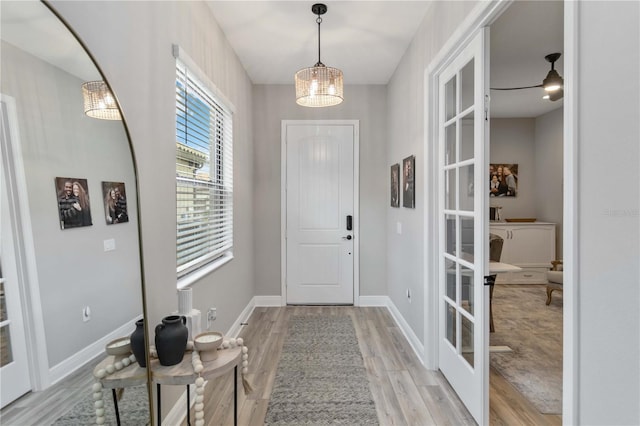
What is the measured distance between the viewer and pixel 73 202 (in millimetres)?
1060

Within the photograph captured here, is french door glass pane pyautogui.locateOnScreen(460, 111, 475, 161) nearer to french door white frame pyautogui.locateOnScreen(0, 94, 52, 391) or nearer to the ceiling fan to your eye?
the ceiling fan

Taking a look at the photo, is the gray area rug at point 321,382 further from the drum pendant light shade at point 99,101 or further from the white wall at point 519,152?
the white wall at point 519,152

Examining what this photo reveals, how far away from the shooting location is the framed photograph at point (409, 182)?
297 centimetres

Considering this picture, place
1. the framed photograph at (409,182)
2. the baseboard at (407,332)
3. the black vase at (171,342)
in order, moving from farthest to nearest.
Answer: the framed photograph at (409,182)
the baseboard at (407,332)
the black vase at (171,342)

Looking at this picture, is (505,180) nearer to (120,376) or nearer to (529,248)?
(529,248)

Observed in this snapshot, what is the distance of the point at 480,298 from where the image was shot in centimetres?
190

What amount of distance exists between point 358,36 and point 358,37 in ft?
0.06

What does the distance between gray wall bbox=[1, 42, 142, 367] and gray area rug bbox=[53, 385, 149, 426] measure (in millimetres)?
180

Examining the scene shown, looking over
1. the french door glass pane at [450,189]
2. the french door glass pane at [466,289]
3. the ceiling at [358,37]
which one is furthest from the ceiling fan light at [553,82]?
the french door glass pane at [466,289]

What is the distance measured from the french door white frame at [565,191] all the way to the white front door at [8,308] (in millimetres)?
1603

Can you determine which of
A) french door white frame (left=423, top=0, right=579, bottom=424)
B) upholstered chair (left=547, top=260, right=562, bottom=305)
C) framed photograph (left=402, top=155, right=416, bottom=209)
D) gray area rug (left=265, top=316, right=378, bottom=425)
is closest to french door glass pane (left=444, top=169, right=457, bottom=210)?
french door white frame (left=423, top=0, right=579, bottom=424)

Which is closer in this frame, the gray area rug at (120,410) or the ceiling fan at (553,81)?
the gray area rug at (120,410)

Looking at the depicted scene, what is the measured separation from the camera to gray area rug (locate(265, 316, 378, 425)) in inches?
79.4
